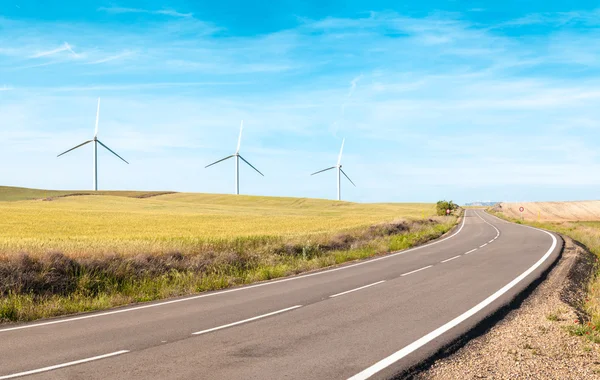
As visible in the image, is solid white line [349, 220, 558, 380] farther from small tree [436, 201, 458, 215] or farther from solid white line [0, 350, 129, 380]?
small tree [436, 201, 458, 215]

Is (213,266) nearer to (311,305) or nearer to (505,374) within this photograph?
(311,305)

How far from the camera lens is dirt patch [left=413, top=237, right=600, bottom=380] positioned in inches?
271

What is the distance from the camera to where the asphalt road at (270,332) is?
7199 millimetres

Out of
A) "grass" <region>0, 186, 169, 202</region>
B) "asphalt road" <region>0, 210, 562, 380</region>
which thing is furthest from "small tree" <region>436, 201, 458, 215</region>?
"asphalt road" <region>0, 210, 562, 380</region>

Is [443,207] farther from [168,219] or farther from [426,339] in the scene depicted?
[426,339]

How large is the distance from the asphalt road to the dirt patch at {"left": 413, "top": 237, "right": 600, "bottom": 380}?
0.47 meters

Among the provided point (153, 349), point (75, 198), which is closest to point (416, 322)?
point (153, 349)

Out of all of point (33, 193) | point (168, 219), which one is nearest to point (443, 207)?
point (168, 219)

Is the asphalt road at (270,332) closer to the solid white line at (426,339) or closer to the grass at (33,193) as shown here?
the solid white line at (426,339)

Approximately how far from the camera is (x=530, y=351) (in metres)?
7.88

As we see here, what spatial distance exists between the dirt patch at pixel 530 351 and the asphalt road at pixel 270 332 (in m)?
0.47

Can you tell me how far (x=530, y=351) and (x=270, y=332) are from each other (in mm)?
4012

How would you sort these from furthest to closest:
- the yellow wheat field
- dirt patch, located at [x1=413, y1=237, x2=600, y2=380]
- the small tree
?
the small tree → the yellow wheat field → dirt patch, located at [x1=413, y1=237, x2=600, y2=380]

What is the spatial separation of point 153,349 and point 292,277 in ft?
30.2
